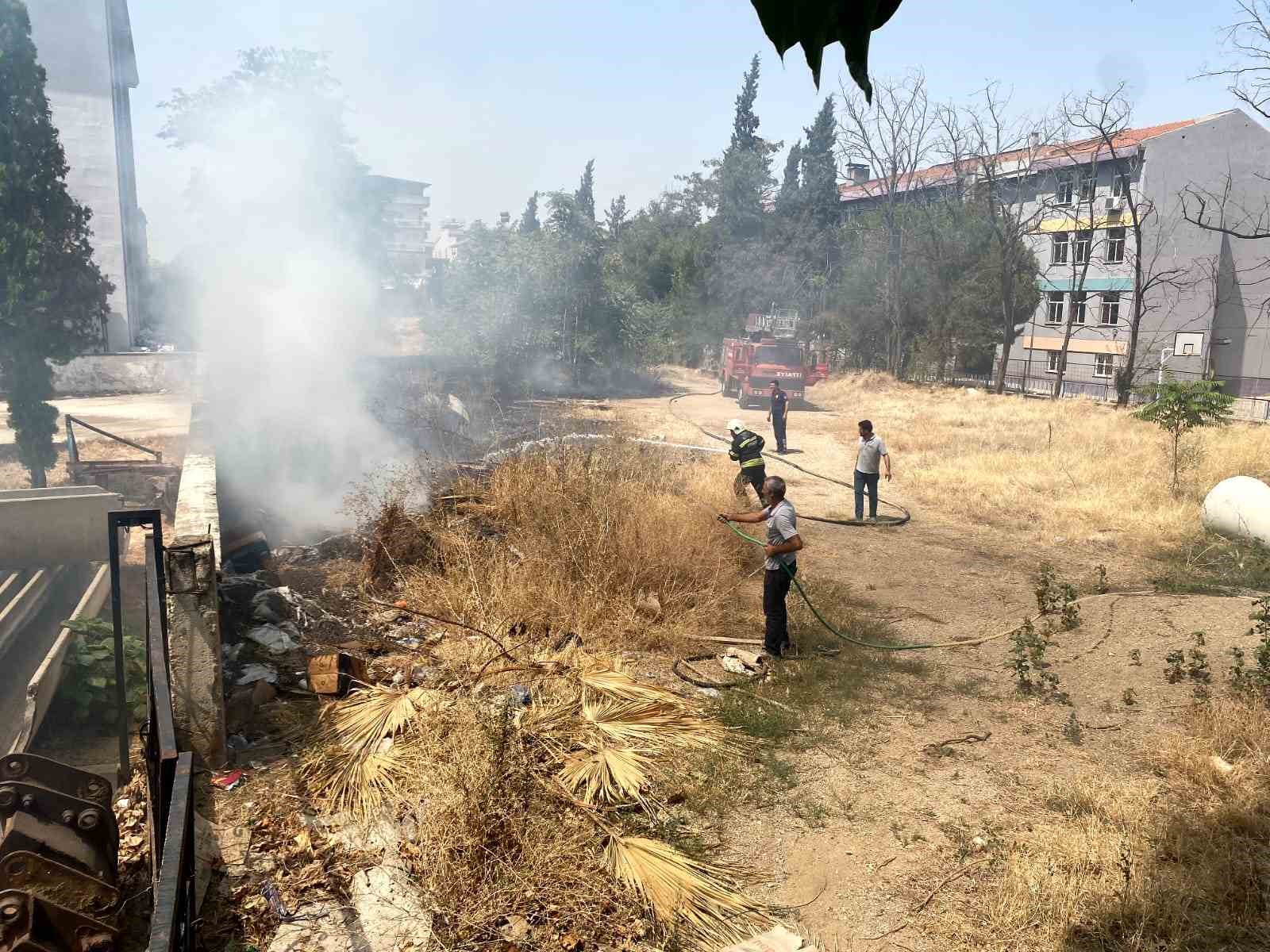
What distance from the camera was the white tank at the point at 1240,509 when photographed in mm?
10562

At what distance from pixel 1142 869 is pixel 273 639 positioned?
537 cm

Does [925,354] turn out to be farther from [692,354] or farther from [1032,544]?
[1032,544]

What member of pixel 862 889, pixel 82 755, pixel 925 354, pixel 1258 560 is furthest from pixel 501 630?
pixel 925 354

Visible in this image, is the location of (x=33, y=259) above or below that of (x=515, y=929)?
above

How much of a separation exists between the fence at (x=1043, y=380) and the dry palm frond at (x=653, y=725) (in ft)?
93.7

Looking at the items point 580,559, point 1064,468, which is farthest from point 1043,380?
point 580,559

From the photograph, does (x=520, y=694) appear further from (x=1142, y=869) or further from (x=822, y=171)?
(x=822, y=171)

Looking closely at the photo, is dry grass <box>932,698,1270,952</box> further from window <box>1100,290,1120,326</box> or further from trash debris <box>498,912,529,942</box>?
window <box>1100,290,1120,326</box>

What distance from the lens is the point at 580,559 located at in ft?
24.7

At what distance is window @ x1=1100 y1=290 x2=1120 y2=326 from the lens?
33.5 meters

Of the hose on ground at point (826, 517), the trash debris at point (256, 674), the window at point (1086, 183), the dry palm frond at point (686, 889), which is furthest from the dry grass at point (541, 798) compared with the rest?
the window at point (1086, 183)

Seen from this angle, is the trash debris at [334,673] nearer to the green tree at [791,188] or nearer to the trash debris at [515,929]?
the trash debris at [515,929]

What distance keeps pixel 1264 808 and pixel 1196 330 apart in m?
32.8

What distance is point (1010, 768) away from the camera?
17.2ft
